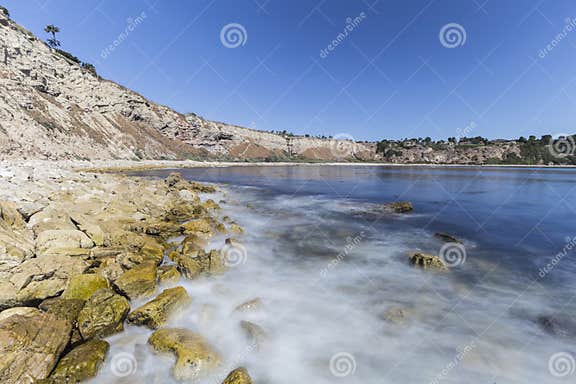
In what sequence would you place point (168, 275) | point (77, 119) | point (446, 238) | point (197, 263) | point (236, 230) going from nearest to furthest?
1. point (168, 275)
2. point (197, 263)
3. point (446, 238)
4. point (236, 230)
5. point (77, 119)

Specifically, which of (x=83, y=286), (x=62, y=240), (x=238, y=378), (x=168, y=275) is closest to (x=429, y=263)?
(x=238, y=378)

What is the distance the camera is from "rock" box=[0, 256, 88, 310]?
16.5 ft

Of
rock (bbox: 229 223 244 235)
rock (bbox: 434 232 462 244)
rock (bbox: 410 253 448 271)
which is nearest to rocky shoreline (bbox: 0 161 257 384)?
rock (bbox: 229 223 244 235)

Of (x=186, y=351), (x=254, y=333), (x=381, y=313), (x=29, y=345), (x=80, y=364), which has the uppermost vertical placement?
(x=381, y=313)

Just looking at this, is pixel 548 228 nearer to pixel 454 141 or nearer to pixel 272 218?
pixel 272 218

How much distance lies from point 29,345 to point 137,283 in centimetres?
222

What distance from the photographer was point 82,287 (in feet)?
18.2

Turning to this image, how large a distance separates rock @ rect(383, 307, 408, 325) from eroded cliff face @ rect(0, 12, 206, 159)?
45087 millimetres

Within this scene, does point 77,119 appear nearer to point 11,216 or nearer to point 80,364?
point 11,216

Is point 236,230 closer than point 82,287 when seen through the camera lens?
No

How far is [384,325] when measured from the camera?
20.0 feet

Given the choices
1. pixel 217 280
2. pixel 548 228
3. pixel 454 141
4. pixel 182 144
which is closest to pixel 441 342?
pixel 217 280

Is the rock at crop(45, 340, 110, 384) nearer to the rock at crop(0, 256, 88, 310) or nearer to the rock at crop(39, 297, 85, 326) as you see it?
the rock at crop(39, 297, 85, 326)

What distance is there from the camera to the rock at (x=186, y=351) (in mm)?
4395
